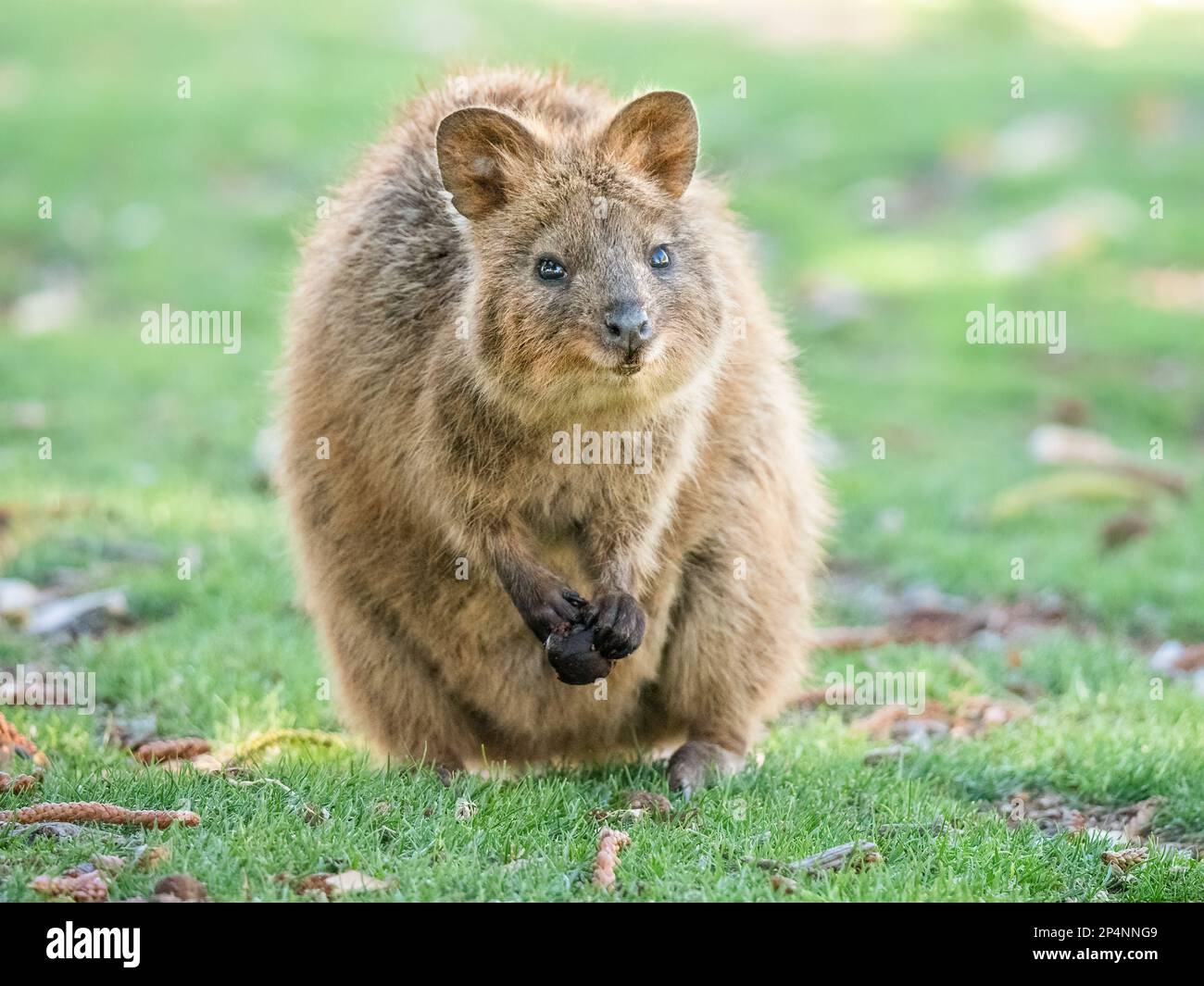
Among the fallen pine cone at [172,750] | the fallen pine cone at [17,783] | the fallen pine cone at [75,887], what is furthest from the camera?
the fallen pine cone at [172,750]

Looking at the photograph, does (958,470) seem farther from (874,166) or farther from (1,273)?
(1,273)

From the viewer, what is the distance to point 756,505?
6035 mm

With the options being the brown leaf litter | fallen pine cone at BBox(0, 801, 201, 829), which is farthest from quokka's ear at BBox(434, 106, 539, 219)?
the brown leaf litter

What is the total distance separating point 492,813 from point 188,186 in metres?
11.5

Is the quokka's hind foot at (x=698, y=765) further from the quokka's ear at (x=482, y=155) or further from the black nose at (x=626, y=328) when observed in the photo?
the quokka's ear at (x=482, y=155)

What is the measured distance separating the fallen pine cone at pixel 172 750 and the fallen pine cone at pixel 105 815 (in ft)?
3.31

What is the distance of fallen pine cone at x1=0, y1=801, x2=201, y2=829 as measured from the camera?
4777mm

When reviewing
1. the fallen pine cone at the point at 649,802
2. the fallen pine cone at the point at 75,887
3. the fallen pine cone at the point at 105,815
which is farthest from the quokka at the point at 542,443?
the fallen pine cone at the point at 75,887

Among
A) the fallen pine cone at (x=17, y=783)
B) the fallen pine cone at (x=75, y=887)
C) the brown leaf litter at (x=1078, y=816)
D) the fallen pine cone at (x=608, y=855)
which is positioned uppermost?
the fallen pine cone at (x=17, y=783)

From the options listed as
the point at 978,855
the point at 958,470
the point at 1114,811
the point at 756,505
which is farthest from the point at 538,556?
the point at 958,470

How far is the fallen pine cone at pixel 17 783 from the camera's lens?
16.7ft

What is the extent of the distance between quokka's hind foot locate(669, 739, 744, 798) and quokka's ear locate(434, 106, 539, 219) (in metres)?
1.99

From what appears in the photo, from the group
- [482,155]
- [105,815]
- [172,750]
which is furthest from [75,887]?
[482,155]

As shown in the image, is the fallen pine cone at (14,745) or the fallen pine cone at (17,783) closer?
the fallen pine cone at (17,783)
